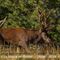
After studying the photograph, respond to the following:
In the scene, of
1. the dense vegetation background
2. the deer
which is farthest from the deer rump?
the dense vegetation background

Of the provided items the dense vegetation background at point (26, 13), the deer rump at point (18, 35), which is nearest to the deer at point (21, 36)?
the deer rump at point (18, 35)

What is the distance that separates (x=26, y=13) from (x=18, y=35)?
2.11 metres

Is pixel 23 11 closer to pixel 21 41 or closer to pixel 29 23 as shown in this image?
pixel 29 23

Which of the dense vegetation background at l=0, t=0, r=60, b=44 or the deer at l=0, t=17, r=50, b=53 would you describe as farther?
the dense vegetation background at l=0, t=0, r=60, b=44

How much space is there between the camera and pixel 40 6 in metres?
10.8

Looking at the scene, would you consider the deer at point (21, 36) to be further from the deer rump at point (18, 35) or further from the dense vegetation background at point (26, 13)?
the dense vegetation background at point (26, 13)

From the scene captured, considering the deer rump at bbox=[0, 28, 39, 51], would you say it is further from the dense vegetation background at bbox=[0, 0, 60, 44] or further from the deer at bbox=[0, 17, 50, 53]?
the dense vegetation background at bbox=[0, 0, 60, 44]

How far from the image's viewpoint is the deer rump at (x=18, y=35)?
900 centimetres

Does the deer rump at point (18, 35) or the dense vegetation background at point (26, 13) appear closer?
the deer rump at point (18, 35)

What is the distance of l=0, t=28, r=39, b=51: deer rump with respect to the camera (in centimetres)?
900

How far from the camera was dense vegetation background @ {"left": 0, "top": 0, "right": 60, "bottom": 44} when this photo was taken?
1064 centimetres

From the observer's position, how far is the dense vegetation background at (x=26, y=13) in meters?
10.6

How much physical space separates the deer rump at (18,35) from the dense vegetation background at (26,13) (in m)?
1.25

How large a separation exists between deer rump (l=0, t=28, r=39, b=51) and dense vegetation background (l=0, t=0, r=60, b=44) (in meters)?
1.25
